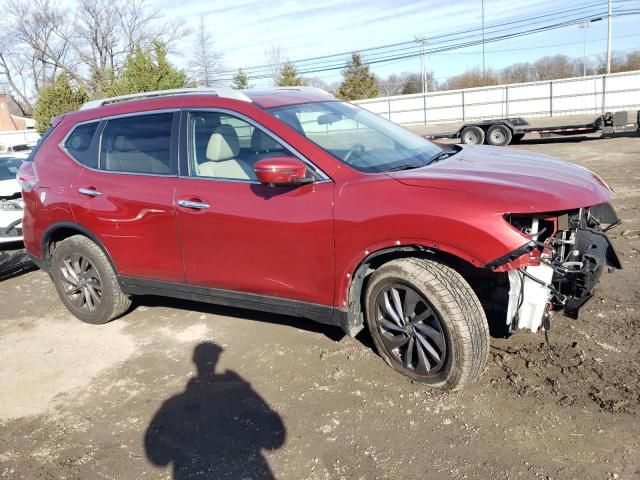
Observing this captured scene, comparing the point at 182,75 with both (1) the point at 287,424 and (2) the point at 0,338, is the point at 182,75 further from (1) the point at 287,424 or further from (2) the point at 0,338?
(1) the point at 287,424

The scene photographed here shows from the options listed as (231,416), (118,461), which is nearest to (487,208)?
(231,416)

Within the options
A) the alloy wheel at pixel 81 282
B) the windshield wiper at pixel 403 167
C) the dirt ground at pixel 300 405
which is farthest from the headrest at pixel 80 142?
the windshield wiper at pixel 403 167

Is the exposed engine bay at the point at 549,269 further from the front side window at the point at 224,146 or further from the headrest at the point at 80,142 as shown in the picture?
the headrest at the point at 80,142

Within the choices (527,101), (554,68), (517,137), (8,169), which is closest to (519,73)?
(554,68)

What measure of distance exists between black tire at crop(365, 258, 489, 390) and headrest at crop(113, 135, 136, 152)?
Answer: 2288 millimetres

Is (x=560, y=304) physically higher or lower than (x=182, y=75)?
lower

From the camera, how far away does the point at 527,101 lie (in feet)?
102

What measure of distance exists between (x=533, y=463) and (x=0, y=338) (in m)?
4.53

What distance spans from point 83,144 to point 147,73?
55.1ft

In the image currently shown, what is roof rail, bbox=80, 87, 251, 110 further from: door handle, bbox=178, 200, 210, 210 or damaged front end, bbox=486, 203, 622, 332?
damaged front end, bbox=486, 203, 622, 332

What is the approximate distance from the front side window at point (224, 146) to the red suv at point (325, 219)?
0.01 metres

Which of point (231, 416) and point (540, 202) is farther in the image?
point (231, 416)

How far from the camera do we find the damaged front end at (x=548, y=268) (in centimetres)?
308

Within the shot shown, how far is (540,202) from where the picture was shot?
2957mm
